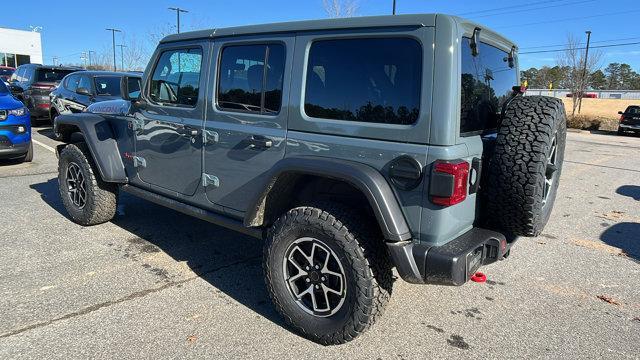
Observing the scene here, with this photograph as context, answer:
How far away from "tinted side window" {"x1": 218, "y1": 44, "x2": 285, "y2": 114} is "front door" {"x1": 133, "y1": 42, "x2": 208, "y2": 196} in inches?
9.6

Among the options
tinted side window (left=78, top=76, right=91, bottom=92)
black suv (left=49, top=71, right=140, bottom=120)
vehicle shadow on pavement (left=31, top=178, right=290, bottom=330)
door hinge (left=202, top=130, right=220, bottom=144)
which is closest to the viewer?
door hinge (left=202, top=130, right=220, bottom=144)

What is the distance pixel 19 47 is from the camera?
53.8 m

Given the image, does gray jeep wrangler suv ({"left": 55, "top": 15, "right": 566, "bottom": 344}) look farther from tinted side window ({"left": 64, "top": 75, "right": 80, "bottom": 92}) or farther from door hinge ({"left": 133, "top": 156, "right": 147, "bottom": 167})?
tinted side window ({"left": 64, "top": 75, "right": 80, "bottom": 92})

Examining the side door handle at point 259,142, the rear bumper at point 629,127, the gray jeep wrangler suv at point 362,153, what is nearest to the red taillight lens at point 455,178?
the gray jeep wrangler suv at point 362,153

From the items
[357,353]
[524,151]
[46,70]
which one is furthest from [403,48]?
[46,70]

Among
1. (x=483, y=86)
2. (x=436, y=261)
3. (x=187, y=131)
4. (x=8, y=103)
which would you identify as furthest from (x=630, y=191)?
(x=8, y=103)

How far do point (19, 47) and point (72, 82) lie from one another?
53844mm

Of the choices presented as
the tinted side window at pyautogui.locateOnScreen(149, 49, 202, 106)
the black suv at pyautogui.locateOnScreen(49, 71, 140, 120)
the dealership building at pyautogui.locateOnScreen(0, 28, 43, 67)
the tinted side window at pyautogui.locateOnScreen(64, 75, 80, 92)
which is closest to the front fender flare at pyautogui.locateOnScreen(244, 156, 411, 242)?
the tinted side window at pyautogui.locateOnScreen(149, 49, 202, 106)

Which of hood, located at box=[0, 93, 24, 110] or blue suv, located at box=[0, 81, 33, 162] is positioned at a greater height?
hood, located at box=[0, 93, 24, 110]

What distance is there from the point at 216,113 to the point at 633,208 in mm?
6116

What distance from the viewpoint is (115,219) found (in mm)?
5215

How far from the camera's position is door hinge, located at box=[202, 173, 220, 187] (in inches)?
137

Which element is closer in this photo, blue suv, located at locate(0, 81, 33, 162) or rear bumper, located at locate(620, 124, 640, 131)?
blue suv, located at locate(0, 81, 33, 162)

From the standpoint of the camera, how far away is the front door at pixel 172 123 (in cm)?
364
